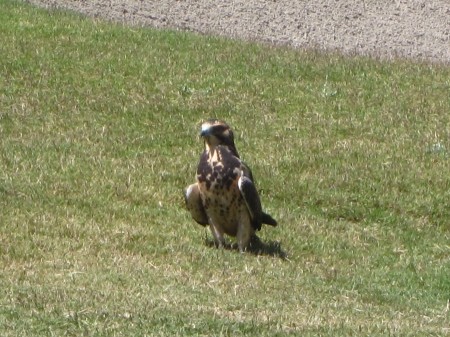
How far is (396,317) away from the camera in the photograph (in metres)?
8.80

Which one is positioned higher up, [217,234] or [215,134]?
[215,134]

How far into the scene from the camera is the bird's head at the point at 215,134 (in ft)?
33.4

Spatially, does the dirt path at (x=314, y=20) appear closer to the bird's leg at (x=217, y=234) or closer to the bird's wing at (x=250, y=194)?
the bird's leg at (x=217, y=234)

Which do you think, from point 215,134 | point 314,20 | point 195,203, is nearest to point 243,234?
point 195,203

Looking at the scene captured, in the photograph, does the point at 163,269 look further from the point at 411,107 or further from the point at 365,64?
the point at 365,64

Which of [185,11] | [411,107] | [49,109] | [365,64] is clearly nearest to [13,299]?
[49,109]

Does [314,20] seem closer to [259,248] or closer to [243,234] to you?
[259,248]

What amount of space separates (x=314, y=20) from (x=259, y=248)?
35.6ft

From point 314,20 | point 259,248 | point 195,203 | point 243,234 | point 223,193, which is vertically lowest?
point 259,248

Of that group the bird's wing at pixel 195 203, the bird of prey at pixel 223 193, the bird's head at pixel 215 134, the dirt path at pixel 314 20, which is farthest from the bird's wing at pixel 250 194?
the dirt path at pixel 314 20

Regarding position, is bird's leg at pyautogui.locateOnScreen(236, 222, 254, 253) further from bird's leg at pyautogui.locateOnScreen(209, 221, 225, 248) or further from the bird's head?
the bird's head

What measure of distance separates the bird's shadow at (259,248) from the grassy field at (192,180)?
0.04 m

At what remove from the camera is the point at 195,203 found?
10.3 m

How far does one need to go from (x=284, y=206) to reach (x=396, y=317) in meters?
3.33
